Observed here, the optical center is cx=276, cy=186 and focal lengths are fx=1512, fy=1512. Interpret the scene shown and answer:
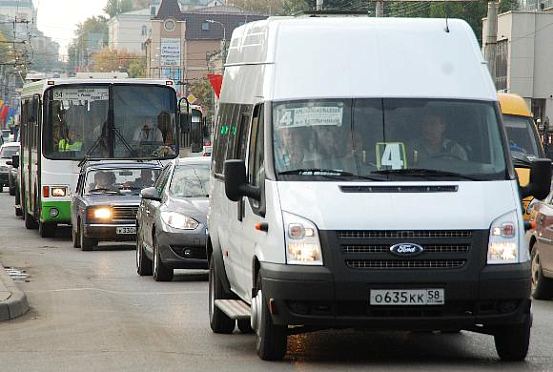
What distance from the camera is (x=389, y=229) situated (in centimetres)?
1021

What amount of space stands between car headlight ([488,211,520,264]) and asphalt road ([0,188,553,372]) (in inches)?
31.3

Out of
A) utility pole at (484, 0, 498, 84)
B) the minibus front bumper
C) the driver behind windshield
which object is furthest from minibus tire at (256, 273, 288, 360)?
utility pole at (484, 0, 498, 84)

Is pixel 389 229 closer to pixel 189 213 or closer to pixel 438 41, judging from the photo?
pixel 438 41

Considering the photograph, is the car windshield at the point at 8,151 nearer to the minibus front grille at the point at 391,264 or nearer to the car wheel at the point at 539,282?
the car wheel at the point at 539,282

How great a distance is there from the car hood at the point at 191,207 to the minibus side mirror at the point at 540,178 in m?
8.56

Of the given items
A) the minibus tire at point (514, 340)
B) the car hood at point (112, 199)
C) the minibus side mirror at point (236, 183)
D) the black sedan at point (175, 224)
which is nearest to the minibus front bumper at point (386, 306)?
the minibus tire at point (514, 340)

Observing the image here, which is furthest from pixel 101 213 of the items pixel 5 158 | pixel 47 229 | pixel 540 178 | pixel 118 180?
pixel 5 158

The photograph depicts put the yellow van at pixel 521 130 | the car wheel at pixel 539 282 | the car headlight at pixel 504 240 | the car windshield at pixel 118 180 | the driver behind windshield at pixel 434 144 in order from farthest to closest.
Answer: the car windshield at pixel 118 180 → the yellow van at pixel 521 130 → the car wheel at pixel 539 282 → the driver behind windshield at pixel 434 144 → the car headlight at pixel 504 240

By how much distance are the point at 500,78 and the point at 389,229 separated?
6775cm

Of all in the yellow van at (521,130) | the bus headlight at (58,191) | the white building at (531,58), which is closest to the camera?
the yellow van at (521,130)

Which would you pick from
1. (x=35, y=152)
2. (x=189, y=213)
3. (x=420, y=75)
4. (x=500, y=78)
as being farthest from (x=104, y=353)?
(x=500, y=78)

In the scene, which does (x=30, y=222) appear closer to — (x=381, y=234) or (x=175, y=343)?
(x=175, y=343)

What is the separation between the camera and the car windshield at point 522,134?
25156mm

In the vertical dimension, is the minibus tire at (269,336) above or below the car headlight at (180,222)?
above
